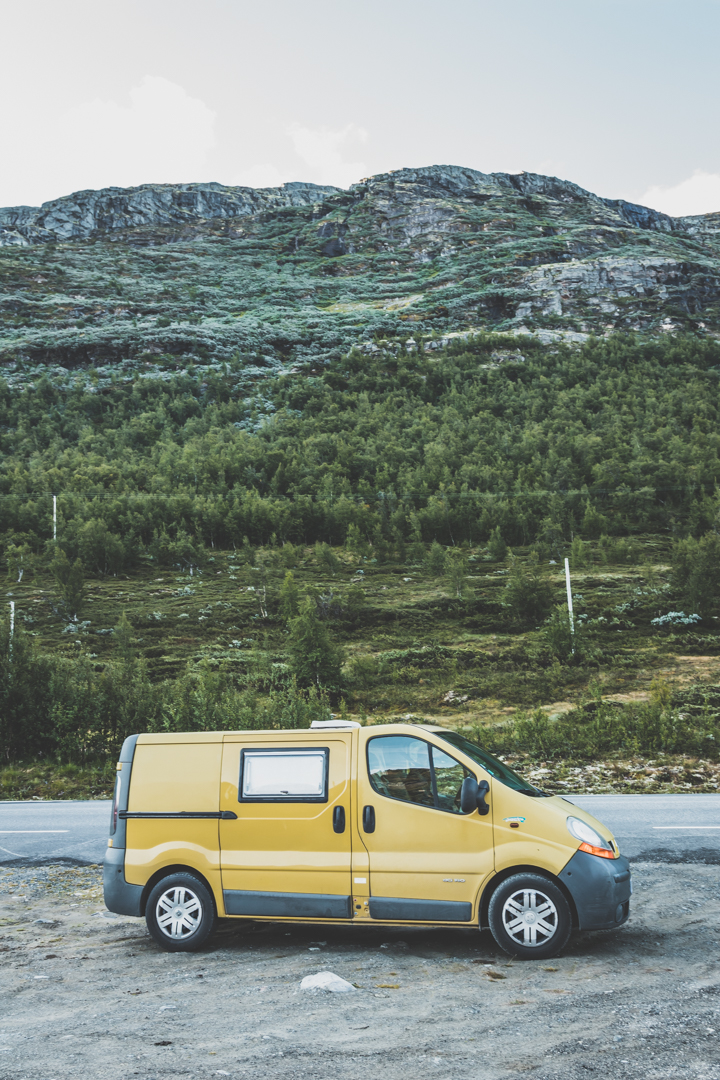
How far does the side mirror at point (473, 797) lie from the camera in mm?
5609

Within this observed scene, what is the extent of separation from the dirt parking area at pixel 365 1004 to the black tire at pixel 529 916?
15cm

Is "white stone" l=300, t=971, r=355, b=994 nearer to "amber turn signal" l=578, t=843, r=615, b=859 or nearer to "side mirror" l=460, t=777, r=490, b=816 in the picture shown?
"side mirror" l=460, t=777, r=490, b=816

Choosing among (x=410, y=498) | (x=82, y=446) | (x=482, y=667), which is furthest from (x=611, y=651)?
(x=82, y=446)

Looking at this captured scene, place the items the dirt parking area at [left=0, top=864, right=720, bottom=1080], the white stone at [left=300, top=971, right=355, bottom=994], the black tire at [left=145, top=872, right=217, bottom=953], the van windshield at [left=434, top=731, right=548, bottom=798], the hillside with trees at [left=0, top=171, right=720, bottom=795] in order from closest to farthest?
the dirt parking area at [left=0, top=864, right=720, bottom=1080]
the white stone at [left=300, top=971, right=355, bottom=994]
the van windshield at [left=434, top=731, right=548, bottom=798]
the black tire at [left=145, top=872, right=217, bottom=953]
the hillside with trees at [left=0, top=171, right=720, bottom=795]

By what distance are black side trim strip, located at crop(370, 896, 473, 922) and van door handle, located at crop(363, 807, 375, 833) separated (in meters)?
0.54

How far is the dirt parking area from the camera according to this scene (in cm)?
378

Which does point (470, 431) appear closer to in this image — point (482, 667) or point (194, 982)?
point (482, 667)

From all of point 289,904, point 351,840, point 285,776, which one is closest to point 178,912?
point 289,904

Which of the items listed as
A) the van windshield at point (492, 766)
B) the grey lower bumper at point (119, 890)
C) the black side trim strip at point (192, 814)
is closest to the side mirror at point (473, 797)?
the van windshield at point (492, 766)

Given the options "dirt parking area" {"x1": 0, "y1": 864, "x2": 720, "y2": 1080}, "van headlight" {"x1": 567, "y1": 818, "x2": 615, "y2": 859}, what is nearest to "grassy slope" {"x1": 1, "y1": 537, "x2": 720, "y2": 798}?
"van headlight" {"x1": 567, "y1": 818, "x2": 615, "y2": 859}

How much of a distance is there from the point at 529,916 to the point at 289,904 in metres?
1.98

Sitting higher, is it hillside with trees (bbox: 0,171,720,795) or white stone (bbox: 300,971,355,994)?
hillside with trees (bbox: 0,171,720,795)

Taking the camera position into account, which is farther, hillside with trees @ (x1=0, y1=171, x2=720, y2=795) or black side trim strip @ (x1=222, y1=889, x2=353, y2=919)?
hillside with trees @ (x1=0, y1=171, x2=720, y2=795)

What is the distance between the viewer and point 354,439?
9475 centimetres
